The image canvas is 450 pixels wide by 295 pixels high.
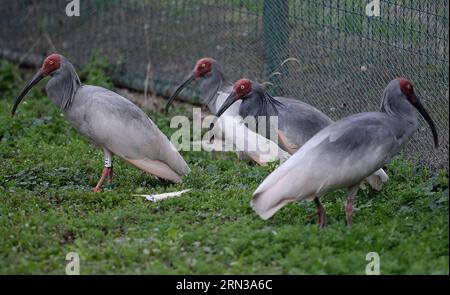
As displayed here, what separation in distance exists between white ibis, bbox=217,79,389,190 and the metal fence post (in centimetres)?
167

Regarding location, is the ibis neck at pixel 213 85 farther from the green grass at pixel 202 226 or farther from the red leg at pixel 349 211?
the red leg at pixel 349 211

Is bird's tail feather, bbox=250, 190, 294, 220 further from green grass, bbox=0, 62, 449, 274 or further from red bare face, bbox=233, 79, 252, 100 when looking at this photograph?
red bare face, bbox=233, 79, 252, 100

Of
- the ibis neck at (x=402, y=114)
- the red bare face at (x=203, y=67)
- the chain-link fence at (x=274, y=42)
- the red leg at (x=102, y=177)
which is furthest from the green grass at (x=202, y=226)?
the red bare face at (x=203, y=67)

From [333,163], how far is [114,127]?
2731 mm

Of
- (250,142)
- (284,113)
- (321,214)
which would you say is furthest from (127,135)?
(321,214)

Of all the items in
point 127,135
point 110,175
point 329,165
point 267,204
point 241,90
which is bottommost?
point 110,175

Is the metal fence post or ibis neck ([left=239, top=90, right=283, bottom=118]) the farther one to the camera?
the metal fence post

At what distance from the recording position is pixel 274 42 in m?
10.2

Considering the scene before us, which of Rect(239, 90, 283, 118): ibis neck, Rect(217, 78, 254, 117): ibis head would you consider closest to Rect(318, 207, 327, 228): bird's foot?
Rect(239, 90, 283, 118): ibis neck

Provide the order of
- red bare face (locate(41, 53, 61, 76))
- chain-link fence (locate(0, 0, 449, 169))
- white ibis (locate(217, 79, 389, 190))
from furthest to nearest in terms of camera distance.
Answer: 1. red bare face (locate(41, 53, 61, 76))
2. white ibis (locate(217, 79, 389, 190))
3. chain-link fence (locate(0, 0, 449, 169))

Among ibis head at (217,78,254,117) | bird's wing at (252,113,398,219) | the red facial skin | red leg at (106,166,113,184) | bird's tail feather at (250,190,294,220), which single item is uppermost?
the red facial skin

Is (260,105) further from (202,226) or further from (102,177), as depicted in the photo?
(202,226)

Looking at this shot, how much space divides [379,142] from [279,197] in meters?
0.94

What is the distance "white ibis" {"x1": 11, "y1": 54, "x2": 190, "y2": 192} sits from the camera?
845cm
